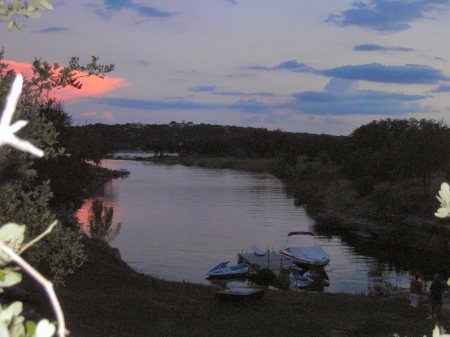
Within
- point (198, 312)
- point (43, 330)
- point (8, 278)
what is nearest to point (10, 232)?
point (8, 278)

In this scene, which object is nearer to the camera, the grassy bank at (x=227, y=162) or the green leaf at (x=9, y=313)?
the green leaf at (x=9, y=313)

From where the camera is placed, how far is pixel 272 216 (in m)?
56.8

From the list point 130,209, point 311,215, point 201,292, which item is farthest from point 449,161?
point 201,292

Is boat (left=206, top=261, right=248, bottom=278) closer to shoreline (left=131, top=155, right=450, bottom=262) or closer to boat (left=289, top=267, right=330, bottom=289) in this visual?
boat (left=289, top=267, right=330, bottom=289)

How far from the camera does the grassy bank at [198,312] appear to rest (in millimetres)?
15016

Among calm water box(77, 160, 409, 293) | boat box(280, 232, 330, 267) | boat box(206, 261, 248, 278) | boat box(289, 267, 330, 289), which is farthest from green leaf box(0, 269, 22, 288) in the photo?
boat box(280, 232, 330, 267)

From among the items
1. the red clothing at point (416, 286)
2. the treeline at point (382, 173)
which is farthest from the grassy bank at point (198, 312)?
the treeline at point (382, 173)

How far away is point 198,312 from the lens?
57.2ft

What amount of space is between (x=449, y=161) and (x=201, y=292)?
150 ft

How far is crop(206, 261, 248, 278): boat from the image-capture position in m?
32.2

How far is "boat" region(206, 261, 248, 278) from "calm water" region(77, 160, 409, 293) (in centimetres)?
86

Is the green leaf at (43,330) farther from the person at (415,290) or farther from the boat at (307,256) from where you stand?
the boat at (307,256)

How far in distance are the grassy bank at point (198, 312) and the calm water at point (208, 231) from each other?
9142 mm

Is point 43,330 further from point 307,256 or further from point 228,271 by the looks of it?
point 307,256
